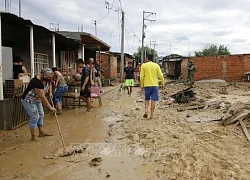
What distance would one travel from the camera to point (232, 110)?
24.0 ft

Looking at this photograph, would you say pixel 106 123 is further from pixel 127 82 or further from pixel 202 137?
pixel 127 82

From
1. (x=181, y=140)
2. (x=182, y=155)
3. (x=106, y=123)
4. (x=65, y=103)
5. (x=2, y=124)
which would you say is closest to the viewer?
(x=182, y=155)

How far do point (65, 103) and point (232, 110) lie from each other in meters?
5.93

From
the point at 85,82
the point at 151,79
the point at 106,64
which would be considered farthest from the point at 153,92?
the point at 106,64

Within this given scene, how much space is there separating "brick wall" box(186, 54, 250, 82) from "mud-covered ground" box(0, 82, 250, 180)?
17.8 m

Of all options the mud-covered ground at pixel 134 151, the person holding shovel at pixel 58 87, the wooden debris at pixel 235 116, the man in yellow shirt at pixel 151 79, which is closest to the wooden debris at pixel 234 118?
the wooden debris at pixel 235 116

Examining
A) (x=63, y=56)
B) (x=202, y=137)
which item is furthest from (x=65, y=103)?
(x=202, y=137)

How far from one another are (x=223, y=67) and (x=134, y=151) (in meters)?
21.3

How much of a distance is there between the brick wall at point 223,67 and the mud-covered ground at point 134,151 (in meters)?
17.8

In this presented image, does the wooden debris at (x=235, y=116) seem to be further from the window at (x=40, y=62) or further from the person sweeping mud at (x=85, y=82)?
the window at (x=40, y=62)

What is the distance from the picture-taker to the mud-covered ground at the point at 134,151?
12.3ft

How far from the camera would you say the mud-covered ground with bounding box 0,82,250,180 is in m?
3.76

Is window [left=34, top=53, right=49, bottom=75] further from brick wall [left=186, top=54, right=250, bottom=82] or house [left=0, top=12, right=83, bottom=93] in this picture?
brick wall [left=186, top=54, right=250, bottom=82]

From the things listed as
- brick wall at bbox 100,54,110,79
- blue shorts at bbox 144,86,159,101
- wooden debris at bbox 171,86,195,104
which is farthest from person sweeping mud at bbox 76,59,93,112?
brick wall at bbox 100,54,110,79
